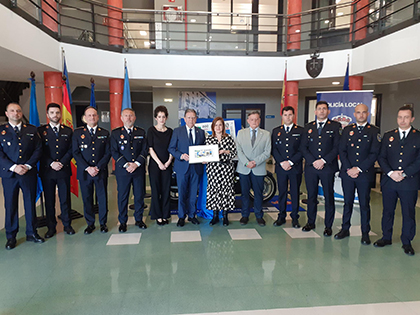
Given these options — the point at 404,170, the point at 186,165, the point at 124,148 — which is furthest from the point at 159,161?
the point at 404,170

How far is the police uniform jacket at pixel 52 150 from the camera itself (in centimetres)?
360

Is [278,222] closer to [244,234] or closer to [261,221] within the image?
[261,221]

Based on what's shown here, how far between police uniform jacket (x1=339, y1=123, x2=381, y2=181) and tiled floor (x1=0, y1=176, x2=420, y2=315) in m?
0.94

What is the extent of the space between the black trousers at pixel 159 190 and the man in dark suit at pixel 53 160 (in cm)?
111

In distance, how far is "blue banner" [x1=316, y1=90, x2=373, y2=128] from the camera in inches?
200

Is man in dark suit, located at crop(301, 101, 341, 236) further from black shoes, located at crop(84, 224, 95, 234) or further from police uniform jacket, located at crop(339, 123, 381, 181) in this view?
black shoes, located at crop(84, 224, 95, 234)

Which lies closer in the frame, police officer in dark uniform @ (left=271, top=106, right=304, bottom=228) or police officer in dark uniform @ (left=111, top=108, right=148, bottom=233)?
police officer in dark uniform @ (left=111, top=108, right=148, bottom=233)

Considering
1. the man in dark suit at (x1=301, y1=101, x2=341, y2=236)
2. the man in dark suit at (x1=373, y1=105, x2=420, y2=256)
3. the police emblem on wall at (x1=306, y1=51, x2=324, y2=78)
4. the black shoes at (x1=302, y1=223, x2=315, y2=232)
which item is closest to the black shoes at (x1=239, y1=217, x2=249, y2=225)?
the black shoes at (x1=302, y1=223, x2=315, y2=232)

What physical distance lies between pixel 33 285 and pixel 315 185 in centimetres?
338

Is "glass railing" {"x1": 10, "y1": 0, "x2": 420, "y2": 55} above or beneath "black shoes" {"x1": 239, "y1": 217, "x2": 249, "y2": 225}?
above

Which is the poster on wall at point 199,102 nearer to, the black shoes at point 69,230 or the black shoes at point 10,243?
the black shoes at point 69,230

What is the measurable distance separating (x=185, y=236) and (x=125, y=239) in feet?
2.54

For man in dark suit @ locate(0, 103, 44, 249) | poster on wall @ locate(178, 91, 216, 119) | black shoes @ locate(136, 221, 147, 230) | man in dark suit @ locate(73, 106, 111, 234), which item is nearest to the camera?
man in dark suit @ locate(0, 103, 44, 249)

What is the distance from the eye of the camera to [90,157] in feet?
12.0
